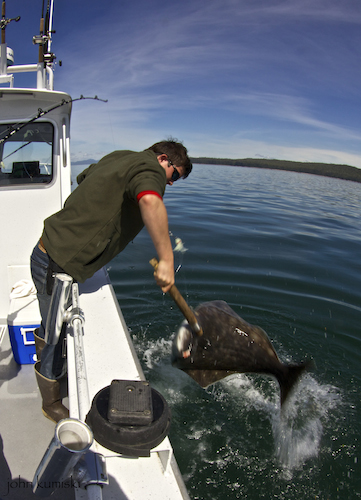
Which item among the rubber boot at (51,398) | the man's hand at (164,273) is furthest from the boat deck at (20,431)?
the man's hand at (164,273)

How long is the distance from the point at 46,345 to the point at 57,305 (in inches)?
15.7

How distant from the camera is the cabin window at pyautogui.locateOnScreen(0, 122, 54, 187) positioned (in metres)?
4.16

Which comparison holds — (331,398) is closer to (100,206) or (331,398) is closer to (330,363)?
(330,363)

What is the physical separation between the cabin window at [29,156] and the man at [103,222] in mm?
1963

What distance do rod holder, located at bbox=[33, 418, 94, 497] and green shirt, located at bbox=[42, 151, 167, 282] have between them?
127 cm

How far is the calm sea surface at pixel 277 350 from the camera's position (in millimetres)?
3078

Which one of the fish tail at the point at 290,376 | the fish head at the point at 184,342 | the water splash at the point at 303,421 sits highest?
the fish head at the point at 184,342

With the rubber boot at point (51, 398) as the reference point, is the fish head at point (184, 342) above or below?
above

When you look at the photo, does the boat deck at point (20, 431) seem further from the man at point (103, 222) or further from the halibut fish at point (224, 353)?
the halibut fish at point (224, 353)

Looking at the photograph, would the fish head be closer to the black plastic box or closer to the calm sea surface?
the black plastic box

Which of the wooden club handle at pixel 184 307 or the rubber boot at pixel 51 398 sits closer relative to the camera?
the wooden club handle at pixel 184 307

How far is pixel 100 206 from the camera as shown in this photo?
7.72 ft

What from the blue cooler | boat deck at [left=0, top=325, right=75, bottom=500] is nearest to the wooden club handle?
boat deck at [left=0, top=325, right=75, bottom=500]

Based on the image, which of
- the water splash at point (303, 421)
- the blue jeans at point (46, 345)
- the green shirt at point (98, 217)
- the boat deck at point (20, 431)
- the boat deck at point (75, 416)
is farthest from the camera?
the water splash at point (303, 421)
